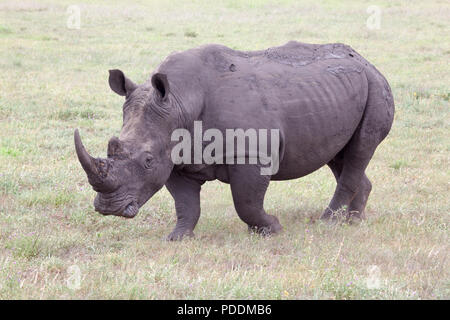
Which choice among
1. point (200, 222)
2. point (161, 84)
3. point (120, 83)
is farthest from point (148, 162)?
point (200, 222)

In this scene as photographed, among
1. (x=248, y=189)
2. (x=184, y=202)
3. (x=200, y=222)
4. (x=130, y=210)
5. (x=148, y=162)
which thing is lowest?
(x=200, y=222)

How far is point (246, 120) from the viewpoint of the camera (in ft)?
19.0

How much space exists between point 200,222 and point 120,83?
5.74 ft

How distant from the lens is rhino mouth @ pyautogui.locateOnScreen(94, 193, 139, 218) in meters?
5.12

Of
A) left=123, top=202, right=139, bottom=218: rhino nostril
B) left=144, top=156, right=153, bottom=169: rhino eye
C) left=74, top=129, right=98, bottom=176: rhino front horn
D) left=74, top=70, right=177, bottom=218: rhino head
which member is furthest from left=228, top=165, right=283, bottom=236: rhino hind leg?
left=74, top=129, right=98, bottom=176: rhino front horn

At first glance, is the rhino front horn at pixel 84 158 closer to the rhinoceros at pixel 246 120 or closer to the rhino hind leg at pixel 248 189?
the rhinoceros at pixel 246 120

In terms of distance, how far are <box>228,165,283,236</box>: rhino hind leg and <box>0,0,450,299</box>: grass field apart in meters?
0.23

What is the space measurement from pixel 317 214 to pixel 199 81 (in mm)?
2195

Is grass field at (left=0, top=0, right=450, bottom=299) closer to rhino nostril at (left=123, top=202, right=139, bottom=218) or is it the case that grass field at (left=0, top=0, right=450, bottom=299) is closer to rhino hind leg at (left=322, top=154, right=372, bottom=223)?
rhino hind leg at (left=322, top=154, right=372, bottom=223)

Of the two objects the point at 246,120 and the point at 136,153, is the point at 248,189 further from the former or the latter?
the point at 136,153
